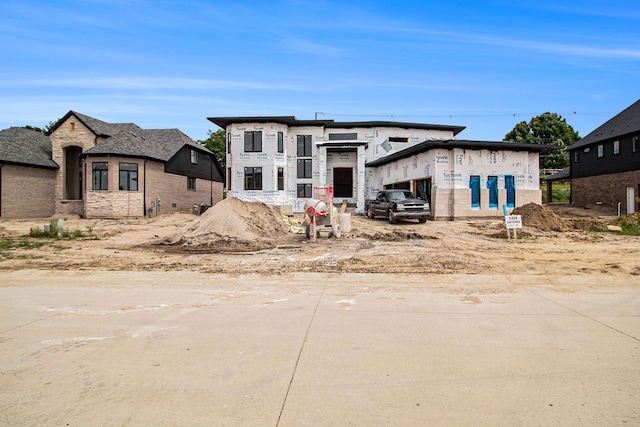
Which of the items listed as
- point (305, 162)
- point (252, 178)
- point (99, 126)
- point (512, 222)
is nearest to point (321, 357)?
point (512, 222)

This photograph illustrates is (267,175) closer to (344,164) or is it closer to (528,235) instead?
(344,164)

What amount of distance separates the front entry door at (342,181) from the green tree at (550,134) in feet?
120

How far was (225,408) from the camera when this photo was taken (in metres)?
3.27

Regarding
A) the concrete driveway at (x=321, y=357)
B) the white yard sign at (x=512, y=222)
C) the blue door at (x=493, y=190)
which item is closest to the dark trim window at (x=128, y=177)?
the concrete driveway at (x=321, y=357)

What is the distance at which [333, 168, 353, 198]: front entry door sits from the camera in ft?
130

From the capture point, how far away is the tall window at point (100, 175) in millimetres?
29859

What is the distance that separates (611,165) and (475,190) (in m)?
16.9

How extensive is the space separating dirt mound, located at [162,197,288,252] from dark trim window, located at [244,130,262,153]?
16.9 metres

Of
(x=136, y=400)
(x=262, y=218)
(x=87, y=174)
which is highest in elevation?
(x=87, y=174)

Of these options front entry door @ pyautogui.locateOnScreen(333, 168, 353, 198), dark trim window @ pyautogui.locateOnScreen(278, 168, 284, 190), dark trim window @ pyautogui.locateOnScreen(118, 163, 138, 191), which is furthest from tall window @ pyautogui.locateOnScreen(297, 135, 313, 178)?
A: dark trim window @ pyautogui.locateOnScreen(118, 163, 138, 191)

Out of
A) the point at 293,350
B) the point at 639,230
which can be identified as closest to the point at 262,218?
the point at 293,350

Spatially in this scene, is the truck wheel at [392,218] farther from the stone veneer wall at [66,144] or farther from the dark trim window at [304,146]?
the stone veneer wall at [66,144]

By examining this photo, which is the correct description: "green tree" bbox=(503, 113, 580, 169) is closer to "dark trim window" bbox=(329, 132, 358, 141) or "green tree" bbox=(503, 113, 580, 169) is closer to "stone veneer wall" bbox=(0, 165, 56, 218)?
"dark trim window" bbox=(329, 132, 358, 141)

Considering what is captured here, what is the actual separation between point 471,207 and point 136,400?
25840 millimetres
